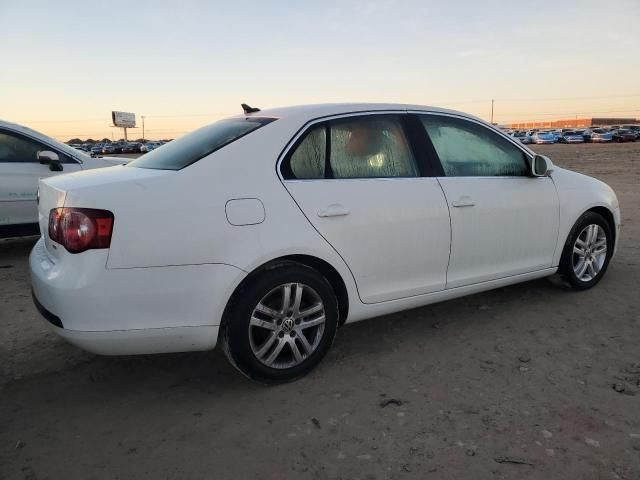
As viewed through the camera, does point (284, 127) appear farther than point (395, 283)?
No

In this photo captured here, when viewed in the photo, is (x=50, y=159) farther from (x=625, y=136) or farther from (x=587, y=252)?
(x=625, y=136)

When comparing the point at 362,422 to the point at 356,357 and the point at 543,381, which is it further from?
the point at 543,381

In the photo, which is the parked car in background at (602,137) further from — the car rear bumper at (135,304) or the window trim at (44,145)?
the car rear bumper at (135,304)

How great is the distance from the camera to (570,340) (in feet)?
11.5

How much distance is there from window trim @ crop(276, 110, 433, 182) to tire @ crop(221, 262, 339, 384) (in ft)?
1.83

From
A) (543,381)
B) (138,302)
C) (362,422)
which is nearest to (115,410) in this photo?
(138,302)

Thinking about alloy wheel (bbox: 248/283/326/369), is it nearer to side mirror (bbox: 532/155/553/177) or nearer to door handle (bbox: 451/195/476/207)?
door handle (bbox: 451/195/476/207)

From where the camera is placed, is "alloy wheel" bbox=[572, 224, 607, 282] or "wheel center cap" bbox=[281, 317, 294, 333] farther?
"alloy wheel" bbox=[572, 224, 607, 282]

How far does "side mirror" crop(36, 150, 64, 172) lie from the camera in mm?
6113

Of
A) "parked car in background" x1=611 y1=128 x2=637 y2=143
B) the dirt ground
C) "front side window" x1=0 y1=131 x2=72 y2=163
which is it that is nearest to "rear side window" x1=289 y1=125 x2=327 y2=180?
the dirt ground

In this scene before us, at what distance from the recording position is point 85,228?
2482 mm

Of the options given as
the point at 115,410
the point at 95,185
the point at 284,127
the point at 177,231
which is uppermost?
→ the point at 284,127

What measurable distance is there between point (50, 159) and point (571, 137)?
58714 mm

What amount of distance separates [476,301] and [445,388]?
1639 millimetres
